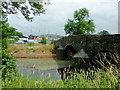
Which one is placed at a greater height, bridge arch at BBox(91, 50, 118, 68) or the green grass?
bridge arch at BBox(91, 50, 118, 68)

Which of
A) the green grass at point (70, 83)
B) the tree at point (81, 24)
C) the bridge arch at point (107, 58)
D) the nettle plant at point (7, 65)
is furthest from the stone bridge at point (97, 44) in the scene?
the tree at point (81, 24)

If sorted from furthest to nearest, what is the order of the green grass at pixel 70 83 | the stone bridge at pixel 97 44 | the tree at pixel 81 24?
the tree at pixel 81 24 → the stone bridge at pixel 97 44 → the green grass at pixel 70 83

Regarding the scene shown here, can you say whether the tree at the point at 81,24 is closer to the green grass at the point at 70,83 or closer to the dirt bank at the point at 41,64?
the dirt bank at the point at 41,64

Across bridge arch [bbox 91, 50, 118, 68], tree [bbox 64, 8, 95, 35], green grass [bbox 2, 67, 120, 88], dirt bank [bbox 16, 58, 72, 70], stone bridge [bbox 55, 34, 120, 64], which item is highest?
tree [bbox 64, 8, 95, 35]

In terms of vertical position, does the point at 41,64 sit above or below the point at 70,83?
below

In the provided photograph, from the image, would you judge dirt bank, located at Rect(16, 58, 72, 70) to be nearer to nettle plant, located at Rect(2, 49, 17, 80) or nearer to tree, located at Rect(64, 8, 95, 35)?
nettle plant, located at Rect(2, 49, 17, 80)

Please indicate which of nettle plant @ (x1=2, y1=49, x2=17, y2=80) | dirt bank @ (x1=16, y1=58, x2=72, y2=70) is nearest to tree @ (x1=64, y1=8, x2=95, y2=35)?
dirt bank @ (x1=16, y1=58, x2=72, y2=70)

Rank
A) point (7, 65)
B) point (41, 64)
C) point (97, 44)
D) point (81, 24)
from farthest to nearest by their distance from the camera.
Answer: point (81, 24) < point (41, 64) < point (97, 44) < point (7, 65)

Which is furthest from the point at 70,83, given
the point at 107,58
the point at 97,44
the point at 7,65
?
the point at 97,44

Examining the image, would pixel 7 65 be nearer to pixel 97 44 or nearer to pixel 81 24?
pixel 97 44

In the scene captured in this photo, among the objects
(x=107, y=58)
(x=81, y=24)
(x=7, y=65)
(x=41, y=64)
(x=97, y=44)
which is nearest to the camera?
(x=7, y=65)

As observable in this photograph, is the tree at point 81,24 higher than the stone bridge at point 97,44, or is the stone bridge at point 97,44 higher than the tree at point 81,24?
the tree at point 81,24

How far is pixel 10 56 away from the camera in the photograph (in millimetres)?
4555

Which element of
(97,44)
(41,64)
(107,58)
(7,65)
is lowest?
(41,64)
